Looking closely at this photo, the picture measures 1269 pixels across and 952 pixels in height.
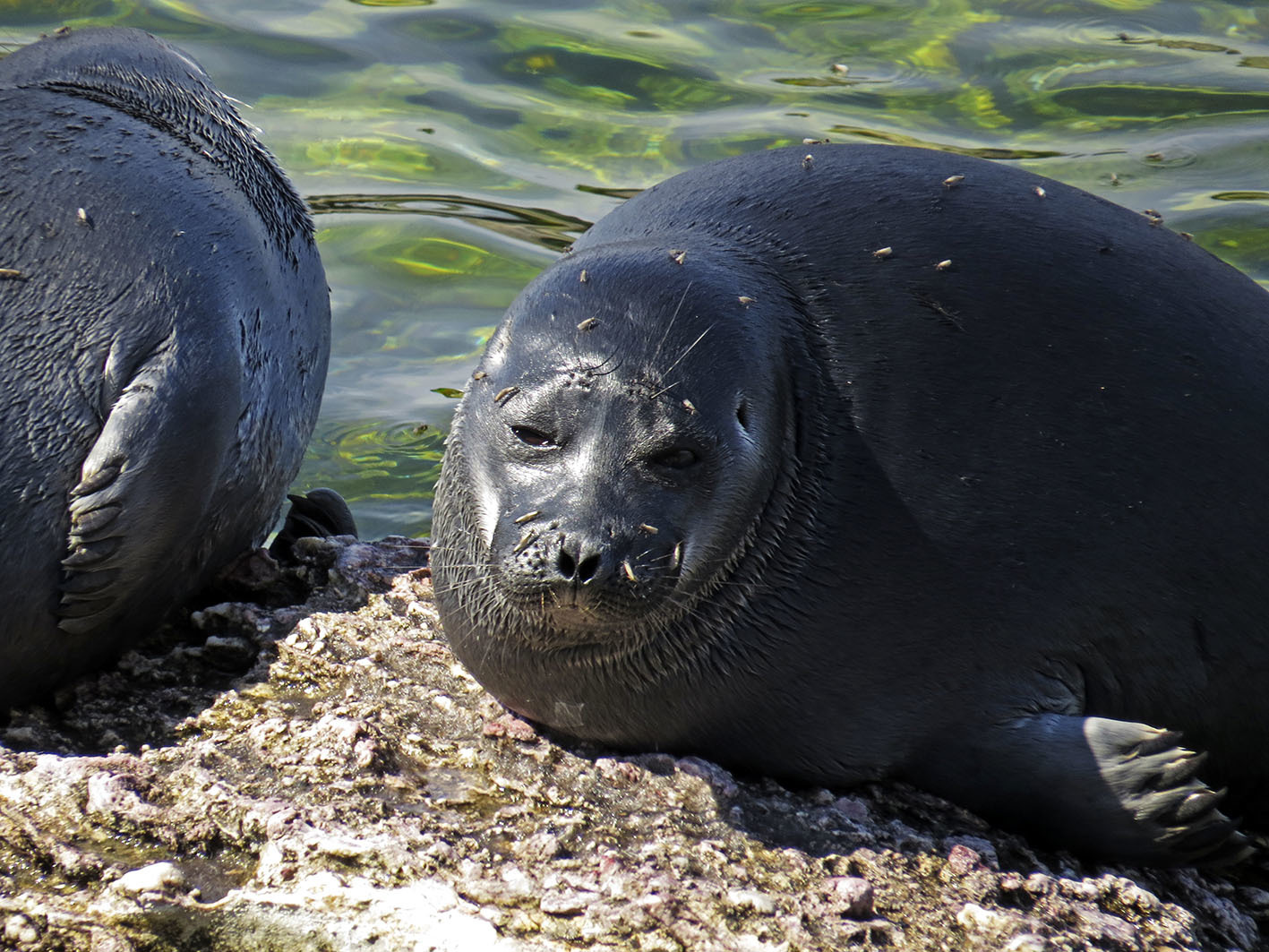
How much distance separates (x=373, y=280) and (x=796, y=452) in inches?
208

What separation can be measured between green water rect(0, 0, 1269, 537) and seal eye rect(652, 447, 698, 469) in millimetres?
3892

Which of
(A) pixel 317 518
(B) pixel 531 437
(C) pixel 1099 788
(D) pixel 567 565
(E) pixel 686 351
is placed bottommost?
A: (A) pixel 317 518

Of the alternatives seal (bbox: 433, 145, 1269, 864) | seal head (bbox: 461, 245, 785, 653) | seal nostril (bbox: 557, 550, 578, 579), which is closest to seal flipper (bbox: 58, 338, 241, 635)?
seal (bbox: 433, 145, 1269, 864)

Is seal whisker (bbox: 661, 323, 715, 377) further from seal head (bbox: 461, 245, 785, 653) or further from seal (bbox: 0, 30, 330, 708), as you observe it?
seal (bbox: 0, 30, 330, 708)

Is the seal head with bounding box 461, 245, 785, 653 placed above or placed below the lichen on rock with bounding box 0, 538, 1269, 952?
above

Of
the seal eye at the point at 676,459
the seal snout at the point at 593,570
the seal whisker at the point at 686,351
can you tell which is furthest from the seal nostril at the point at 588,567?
the seal whisker at the point at 686,351

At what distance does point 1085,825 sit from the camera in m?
3.71

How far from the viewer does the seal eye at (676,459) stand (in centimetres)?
363

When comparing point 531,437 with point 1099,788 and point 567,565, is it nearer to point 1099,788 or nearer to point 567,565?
point 567,565

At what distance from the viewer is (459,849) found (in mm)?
3398

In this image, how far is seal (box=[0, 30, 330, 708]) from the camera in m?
4.39

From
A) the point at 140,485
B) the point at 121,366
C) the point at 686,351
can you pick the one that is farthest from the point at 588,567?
the point at 121,366

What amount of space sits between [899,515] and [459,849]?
1.41 metres

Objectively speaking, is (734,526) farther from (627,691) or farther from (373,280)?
(373,280)
